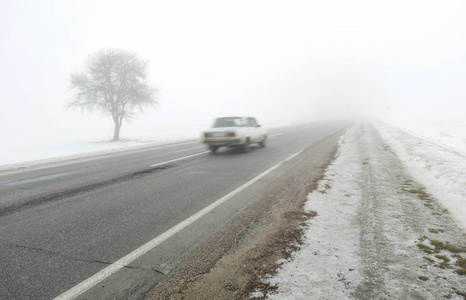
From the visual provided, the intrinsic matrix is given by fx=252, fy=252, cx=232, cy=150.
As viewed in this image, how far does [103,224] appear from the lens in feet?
11.7

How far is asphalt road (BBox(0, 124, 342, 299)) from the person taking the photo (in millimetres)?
2309

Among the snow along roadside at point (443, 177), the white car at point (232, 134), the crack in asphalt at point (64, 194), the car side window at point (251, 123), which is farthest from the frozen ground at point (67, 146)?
the snow along roadside at point (443, 177)

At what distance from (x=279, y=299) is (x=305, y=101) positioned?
17597 cm

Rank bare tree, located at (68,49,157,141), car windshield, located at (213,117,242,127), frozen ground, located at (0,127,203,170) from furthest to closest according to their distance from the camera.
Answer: bare tree, located at (68,49,157,141) < frozen ground, located at (0,127,203,170) < car windshield, located at (213,117,242,127)

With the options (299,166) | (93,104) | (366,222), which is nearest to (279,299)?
(366,222)

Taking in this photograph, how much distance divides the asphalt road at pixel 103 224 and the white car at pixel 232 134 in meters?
3.33

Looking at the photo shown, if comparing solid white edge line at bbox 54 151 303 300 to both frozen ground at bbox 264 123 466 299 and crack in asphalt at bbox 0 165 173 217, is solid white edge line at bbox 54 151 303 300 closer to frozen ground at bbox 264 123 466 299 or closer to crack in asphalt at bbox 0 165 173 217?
frozen ground at bbox 264 123 466 299

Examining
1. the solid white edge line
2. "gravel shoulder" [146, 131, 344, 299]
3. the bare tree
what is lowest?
"gravel shoulder" [146, 131, 344, 299]

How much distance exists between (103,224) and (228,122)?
8.00m

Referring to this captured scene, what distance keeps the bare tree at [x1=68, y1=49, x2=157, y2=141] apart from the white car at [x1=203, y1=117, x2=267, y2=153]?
19117 mm

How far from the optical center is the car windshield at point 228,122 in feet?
35.7

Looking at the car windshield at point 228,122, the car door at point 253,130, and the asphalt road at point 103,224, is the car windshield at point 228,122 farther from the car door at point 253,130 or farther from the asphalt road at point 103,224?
the asphalt road at point 103,224

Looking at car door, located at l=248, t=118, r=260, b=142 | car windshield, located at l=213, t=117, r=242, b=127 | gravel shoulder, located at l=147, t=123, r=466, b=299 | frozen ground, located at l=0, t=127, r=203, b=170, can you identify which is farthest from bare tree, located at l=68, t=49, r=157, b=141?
gravel shoulder, located at l=147, t=123, r=466, b=299

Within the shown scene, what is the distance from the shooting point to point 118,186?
5.55m
